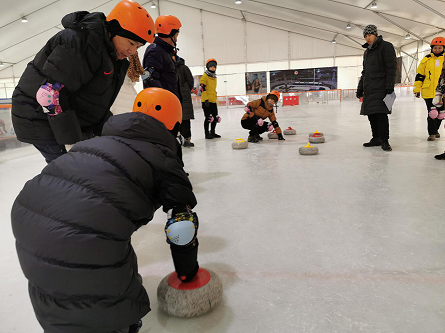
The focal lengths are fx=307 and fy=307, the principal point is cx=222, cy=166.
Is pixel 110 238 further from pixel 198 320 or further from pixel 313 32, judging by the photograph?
pixel 313 32

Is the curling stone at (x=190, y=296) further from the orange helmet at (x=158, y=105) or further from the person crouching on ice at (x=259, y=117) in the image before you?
the person crouching on ice at (x=259, y=117)

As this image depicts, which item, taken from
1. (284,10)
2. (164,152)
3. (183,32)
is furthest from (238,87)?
(164,152)

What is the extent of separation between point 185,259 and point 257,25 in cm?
2302

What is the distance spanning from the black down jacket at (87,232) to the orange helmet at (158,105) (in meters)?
0.21

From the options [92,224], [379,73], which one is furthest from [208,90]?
[92,224]

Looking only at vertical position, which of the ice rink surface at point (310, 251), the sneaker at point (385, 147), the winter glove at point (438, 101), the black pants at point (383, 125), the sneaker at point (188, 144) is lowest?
the ice rink surface at point (310, 251)

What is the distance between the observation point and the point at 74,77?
1434mm

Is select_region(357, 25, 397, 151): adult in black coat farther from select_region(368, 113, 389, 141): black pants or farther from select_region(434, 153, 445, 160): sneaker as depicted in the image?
select_region(434, 153, 445, 160): sneaker

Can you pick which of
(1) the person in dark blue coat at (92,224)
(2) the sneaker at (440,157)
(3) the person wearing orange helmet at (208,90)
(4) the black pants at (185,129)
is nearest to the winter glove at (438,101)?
(2) the sneaker at (440,157)

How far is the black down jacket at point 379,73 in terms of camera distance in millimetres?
3996

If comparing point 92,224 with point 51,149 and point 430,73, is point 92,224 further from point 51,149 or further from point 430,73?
point 430,73

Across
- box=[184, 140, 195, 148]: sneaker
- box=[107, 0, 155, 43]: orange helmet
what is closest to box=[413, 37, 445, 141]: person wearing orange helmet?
box=[184, 140, 195, 148]: sneaker

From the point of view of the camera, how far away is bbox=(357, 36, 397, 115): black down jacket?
13.1 feet

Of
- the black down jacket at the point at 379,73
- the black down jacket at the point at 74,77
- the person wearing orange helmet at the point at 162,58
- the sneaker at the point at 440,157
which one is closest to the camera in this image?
the black down jacket at the point at 74,77
